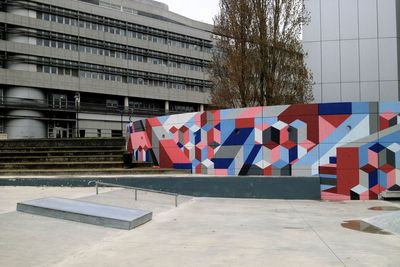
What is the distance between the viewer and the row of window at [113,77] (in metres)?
62.3

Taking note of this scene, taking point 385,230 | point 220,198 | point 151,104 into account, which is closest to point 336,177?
point 220,198

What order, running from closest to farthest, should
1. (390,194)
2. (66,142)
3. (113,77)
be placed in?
(390,194), (66,142), (113,77)

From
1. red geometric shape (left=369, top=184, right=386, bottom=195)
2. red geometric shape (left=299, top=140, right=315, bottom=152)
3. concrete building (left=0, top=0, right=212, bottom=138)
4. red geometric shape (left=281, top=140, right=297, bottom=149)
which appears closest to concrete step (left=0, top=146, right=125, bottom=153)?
red geometric shape (left=281, top=140, right=297, bottom=149)

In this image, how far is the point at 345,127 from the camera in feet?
52.5

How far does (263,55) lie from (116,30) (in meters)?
53.0

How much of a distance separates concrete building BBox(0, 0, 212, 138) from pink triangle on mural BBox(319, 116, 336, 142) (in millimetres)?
45662

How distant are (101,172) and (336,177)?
30.7 feet

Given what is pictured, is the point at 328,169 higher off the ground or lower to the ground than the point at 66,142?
lower

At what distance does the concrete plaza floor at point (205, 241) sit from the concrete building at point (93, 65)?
4901 centimetres

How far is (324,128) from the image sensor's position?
16.2m

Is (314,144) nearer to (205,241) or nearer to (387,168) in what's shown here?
(387,168)

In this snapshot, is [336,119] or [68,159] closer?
[336,119]

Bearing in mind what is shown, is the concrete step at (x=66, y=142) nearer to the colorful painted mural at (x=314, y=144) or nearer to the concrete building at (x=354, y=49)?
the colorful painted mural at (x=314, y=144)

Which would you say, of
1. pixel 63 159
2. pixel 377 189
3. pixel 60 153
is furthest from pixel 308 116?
pixel 60 153
